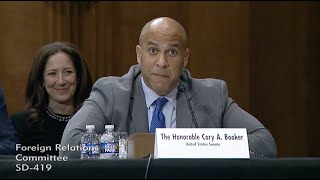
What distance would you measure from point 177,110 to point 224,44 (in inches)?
79.7

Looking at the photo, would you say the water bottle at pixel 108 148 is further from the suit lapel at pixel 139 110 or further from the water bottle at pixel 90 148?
the suit lapel at pixel 139 110

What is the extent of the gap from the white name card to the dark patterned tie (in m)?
0.72

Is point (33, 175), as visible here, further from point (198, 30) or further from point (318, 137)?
point (318, 137)

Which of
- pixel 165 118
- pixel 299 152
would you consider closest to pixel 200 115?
pixel 165 118

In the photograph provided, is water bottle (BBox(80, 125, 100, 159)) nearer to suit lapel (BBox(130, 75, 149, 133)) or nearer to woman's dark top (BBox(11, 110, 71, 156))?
suit lapel (BBox(130, 75, 149, 133))

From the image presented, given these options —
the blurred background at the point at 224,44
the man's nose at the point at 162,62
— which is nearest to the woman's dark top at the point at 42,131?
the blurred background at the point at 224,44

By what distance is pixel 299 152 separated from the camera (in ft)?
17.1

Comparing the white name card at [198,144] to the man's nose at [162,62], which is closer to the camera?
the white name card at [198,144]

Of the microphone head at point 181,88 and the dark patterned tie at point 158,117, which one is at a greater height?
the microphone head at point 181,88

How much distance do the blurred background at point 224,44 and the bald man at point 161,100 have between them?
5.78 feet

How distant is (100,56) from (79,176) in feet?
9.23

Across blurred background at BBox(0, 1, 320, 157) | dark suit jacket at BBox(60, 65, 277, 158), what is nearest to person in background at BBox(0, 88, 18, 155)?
dark suit jacket at BBox(60, 65, 277, 158)

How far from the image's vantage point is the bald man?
10.1 ft

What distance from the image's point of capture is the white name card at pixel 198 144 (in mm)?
2338
